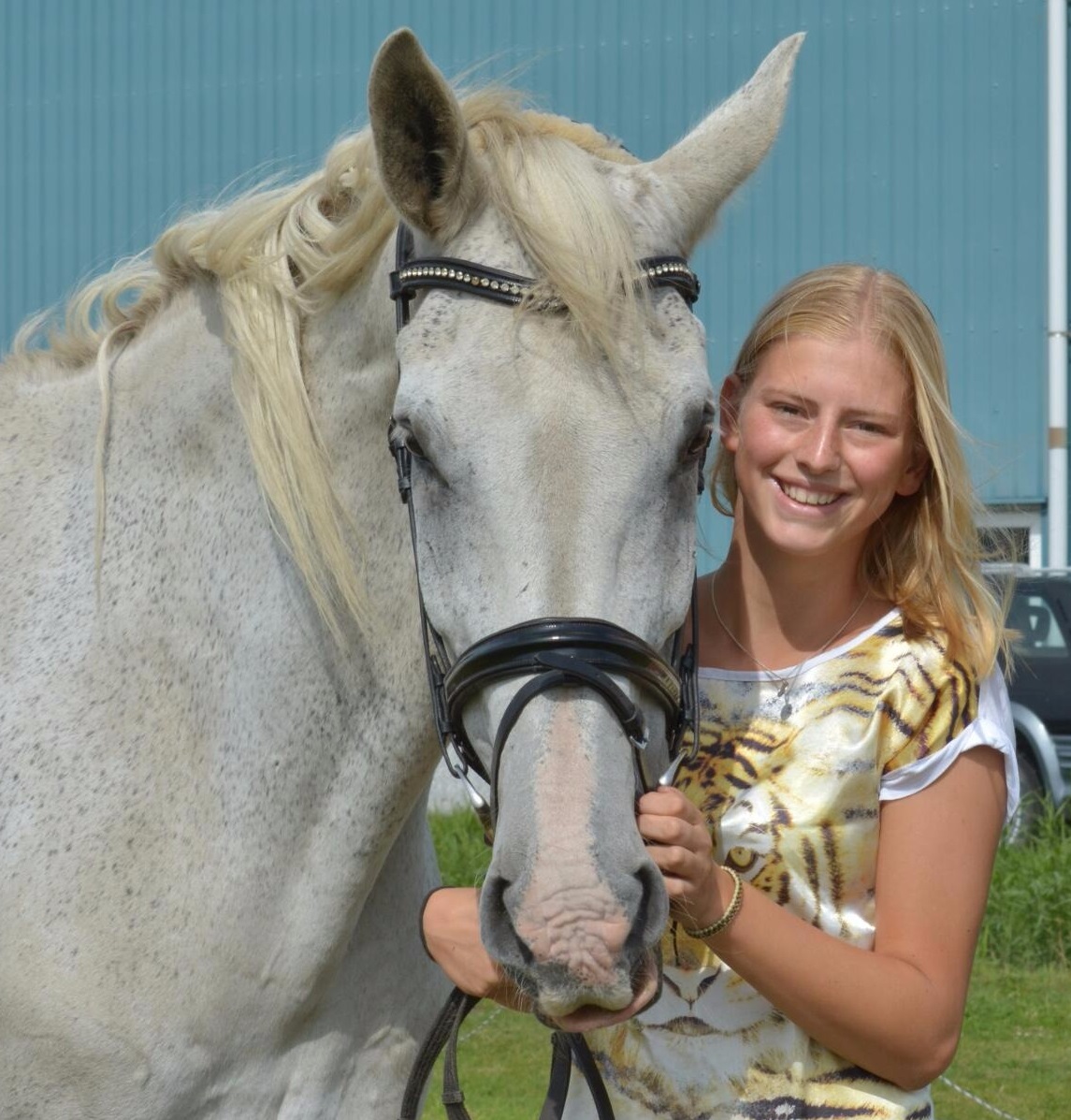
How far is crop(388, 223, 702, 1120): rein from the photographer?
76.9 inches

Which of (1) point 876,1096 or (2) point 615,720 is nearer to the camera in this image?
(2) point 615,720

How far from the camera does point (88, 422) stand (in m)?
2.68

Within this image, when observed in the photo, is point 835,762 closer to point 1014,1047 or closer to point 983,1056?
point 983,1056

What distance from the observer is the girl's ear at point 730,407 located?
258 cm

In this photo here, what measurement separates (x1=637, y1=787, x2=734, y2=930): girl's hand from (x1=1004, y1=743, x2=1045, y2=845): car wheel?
539 centimetres

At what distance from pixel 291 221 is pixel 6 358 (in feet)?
2.49

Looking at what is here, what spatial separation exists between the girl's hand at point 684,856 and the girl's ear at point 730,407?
0.77m

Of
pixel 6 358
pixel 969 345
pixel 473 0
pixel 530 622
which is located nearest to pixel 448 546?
pixel 530 622

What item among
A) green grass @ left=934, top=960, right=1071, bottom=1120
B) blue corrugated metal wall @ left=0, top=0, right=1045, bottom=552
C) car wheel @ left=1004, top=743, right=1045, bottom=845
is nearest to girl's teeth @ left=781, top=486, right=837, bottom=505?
green grass @ left=934, top=960, right=1071, bottom=1120

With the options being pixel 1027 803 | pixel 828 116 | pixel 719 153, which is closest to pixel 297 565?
pixel 719 153

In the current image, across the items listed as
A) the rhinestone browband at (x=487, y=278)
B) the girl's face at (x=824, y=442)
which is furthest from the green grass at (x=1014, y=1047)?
the rhinestone browband at (x=487, y=278)

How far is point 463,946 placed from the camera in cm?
220

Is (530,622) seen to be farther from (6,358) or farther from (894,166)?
(894,166)

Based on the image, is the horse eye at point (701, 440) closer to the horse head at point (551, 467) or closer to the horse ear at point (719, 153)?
the horse head at point (551, 467)
